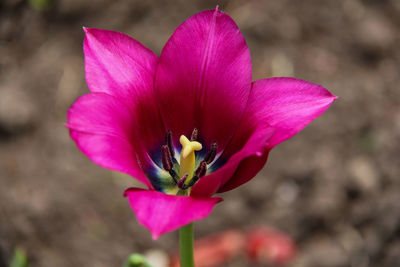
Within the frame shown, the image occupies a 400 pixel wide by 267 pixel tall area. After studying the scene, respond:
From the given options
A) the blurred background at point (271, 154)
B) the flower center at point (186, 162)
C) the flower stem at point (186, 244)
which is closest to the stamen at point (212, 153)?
the flower center at point (186, 162)

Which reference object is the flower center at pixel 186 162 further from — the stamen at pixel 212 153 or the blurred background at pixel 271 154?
the blurred background at pixel 271 154

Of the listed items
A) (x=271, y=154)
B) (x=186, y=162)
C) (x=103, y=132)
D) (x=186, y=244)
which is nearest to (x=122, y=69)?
(x=103, y=132)

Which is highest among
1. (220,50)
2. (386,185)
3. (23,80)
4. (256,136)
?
(220,50)

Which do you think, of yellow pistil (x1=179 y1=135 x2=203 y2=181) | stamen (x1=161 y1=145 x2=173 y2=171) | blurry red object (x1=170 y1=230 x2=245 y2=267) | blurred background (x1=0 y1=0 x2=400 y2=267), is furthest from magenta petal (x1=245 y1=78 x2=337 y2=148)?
blurry red object (x1=170 y1=230 x2=245 y2=267)

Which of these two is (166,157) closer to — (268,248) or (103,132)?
(103,132)

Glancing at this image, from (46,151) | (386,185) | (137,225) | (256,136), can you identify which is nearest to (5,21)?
(46,151)

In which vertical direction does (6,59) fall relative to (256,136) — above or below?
below

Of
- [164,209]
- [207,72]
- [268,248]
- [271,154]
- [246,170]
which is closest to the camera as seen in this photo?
[164,209]

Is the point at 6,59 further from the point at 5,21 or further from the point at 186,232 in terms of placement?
the point at 186,232
